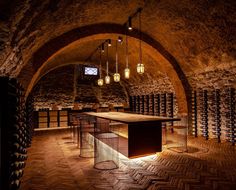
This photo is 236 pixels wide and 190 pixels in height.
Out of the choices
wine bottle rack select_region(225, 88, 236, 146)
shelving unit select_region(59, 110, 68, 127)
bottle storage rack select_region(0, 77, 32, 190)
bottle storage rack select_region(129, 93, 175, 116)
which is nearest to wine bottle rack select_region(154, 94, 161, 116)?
bottle storage rack select_region(129, 93, 175, 116)

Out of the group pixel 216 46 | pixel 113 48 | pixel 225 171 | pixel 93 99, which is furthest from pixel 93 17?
pixel 93 99

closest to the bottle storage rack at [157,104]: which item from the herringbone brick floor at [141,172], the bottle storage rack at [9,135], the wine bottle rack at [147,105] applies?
the wine bottle rack at [147,105]

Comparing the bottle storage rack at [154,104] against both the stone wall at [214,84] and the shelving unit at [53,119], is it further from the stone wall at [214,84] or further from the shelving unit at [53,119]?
the shelving unit at [53,119]

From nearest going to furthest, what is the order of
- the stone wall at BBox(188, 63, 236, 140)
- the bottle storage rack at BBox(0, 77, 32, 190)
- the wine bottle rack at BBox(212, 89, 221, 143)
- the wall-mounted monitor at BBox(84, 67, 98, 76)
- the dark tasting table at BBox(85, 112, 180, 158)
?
the bottle storage rack at BBox(0, 77, 32, 190)
the dark tasting table at BBox(85, 112, 180, 158)
the stone wall at BBox(188, 63, 236, 140)
the wine bottle rack at BBox(212, 89, 221, 143)
the wall-mounted monitor at BBox(84, 67, 98, 76)

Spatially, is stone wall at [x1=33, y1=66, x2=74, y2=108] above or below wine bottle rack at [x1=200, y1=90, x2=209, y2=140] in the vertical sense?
above

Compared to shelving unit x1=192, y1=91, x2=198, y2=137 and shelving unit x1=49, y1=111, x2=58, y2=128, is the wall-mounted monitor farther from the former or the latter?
shelving unit x1=192, y1=91, x2=198, y2=137

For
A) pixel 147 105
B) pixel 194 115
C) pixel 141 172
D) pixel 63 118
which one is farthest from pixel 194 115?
pixel 63 118

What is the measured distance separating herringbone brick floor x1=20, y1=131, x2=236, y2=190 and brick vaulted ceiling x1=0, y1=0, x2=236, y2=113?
2.10m

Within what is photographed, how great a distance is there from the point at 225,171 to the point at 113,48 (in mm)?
6231

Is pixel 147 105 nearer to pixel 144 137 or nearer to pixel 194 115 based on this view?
pixel 194 115

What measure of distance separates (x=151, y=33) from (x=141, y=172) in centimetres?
489

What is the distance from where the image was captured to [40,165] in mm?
4094

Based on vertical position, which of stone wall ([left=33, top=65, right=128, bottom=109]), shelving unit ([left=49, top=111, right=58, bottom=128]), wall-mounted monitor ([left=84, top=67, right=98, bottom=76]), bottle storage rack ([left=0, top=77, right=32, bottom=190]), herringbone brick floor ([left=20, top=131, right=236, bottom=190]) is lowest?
herringbone brick floor ([left=20, top=131, right=236, bottom=190])

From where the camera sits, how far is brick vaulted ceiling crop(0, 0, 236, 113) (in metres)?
3.82
